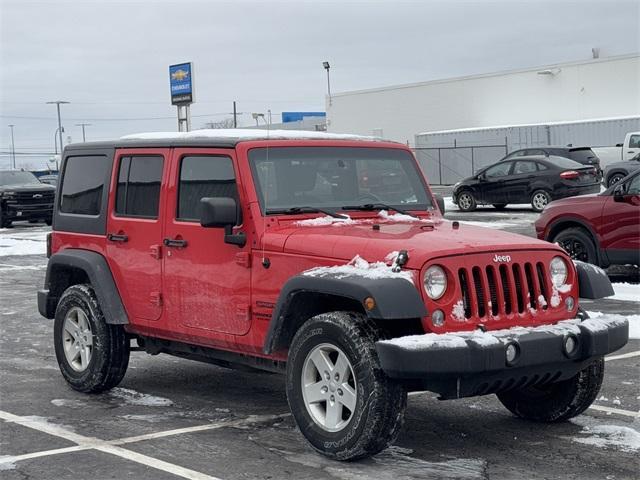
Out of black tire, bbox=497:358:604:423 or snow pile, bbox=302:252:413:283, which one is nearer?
Answer: snow pile, bbox=302:252:413:283

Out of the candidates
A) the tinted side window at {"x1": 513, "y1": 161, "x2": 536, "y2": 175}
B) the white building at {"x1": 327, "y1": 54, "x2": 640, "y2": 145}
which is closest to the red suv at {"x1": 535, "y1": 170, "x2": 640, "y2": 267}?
the tinted side window at {"x1": 513, "y1": 161, "x2": 536, "y2": 175}

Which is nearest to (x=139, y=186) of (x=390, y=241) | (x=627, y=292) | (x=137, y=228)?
(x=137, y=228)

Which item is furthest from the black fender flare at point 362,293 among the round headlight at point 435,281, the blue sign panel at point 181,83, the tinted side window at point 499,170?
the blue sign panel at point 181,83

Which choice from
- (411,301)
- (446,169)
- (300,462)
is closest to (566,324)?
(411,301)

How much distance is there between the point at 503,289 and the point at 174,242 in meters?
2.42

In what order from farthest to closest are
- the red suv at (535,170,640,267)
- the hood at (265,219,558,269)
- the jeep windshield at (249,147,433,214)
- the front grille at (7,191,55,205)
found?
the front grille at (7,191,55,205), the red suv at (535,170,640,267), the jeep windshield at (249,147,433,214), the hood at (265,219,558,269)

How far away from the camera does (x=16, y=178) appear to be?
32.1 meters

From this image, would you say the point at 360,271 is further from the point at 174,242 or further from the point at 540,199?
the point at 540,199

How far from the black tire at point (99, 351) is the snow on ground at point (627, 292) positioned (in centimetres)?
654

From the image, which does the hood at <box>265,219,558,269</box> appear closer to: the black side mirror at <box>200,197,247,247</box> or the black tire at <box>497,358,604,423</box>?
the black side mirror at <box>200,197,247,247</box>

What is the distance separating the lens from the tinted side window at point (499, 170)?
29.5m

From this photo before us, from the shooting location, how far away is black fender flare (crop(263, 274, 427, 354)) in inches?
226

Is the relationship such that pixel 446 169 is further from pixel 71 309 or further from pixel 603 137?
pixel 71 309

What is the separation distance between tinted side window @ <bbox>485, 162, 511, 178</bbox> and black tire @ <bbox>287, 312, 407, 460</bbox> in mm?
23916
